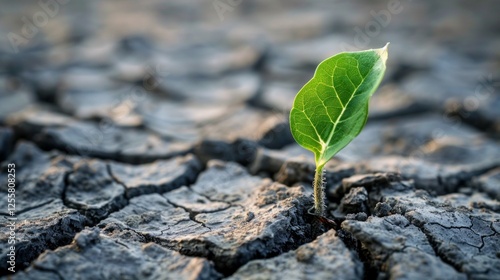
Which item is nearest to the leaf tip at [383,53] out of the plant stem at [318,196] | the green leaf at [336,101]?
the green leaf at [336,101]

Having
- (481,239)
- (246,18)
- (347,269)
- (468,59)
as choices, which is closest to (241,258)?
(347,269)

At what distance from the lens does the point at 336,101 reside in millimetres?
1521

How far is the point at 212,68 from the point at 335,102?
2.60 m

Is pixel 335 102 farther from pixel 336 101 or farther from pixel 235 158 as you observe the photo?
pixel 235 158

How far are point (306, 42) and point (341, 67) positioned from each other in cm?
328

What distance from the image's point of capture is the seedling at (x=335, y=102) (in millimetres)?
1441

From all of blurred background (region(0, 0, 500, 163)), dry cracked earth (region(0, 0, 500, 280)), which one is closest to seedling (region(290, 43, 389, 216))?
dry cracked earth (region(0, 0, 500, 280))

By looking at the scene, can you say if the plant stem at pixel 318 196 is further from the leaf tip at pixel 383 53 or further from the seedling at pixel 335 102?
the leaf tip at pixel 383 53

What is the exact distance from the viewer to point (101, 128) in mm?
2744

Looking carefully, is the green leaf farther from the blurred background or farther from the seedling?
the blurred background

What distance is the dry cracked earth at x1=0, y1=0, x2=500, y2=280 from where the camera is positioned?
148 cm

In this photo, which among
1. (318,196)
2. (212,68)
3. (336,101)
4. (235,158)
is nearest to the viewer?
(336,101)

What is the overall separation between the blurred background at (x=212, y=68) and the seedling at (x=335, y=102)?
1.02 m

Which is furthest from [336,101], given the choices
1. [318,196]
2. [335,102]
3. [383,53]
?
[318,196]
